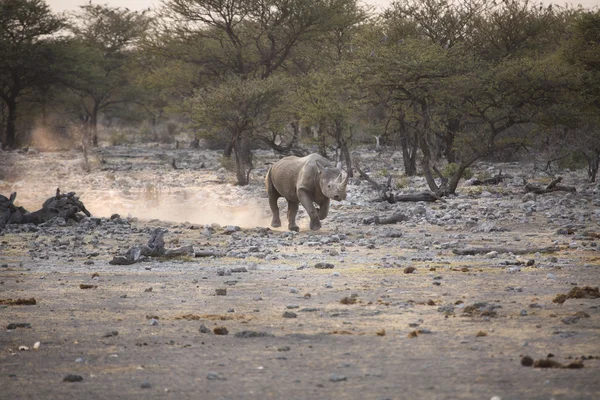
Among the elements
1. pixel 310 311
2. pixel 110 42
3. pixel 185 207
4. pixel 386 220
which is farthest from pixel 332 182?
pixel 110 42

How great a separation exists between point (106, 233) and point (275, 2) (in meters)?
21.4

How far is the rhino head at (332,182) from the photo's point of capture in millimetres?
15445

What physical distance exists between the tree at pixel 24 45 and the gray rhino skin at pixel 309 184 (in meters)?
28.5

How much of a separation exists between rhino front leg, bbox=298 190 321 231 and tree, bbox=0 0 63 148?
98.1ft

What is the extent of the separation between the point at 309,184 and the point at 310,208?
58cm

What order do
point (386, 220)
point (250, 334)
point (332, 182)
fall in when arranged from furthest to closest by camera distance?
1. point (386, 220)
2. point (332, 182)
3. point (250, 334)

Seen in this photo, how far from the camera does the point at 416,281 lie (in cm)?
935

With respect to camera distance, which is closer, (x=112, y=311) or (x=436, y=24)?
(x=112, y=311)

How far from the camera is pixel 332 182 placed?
15.6 m

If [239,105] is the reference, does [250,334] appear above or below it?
below

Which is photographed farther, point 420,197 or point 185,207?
point 185,207

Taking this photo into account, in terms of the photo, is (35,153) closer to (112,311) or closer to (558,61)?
(558,61)

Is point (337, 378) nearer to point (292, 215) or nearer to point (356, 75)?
point (292, 215)

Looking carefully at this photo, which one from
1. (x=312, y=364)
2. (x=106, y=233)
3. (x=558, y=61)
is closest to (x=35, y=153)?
(x=558, y=61)
